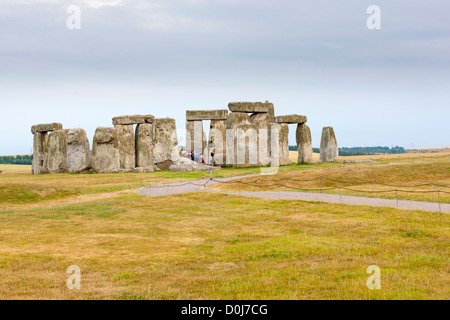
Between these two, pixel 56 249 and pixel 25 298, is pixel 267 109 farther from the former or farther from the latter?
pixel 25 298

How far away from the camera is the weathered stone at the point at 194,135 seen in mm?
41494

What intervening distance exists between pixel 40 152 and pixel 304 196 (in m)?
26.7

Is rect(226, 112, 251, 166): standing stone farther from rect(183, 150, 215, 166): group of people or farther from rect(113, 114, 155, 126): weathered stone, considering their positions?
rect(113, 114, 155, 126): weathered stone

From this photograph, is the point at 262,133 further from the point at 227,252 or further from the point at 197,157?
the point at 227,252

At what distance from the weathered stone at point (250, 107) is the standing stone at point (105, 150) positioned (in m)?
9.35

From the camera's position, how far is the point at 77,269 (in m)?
10.4

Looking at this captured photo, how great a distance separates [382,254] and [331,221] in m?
4.38

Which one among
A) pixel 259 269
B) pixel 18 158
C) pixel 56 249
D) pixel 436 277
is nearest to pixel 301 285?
pixel 259 269

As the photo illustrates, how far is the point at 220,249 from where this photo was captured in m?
12.1

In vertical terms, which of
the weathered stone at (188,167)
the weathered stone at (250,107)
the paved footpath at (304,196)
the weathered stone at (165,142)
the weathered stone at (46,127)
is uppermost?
the weathered stone at (250,107)

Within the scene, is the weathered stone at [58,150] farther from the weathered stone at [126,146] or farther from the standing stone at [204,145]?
the standing stone at [204,145]

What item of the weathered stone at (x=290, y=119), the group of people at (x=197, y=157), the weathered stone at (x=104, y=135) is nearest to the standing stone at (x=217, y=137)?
the group of people at (x=197, y=157)

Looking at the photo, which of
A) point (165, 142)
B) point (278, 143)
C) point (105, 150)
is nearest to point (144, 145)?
point (165, 142)

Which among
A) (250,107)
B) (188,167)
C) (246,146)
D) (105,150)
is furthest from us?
(250,107)
